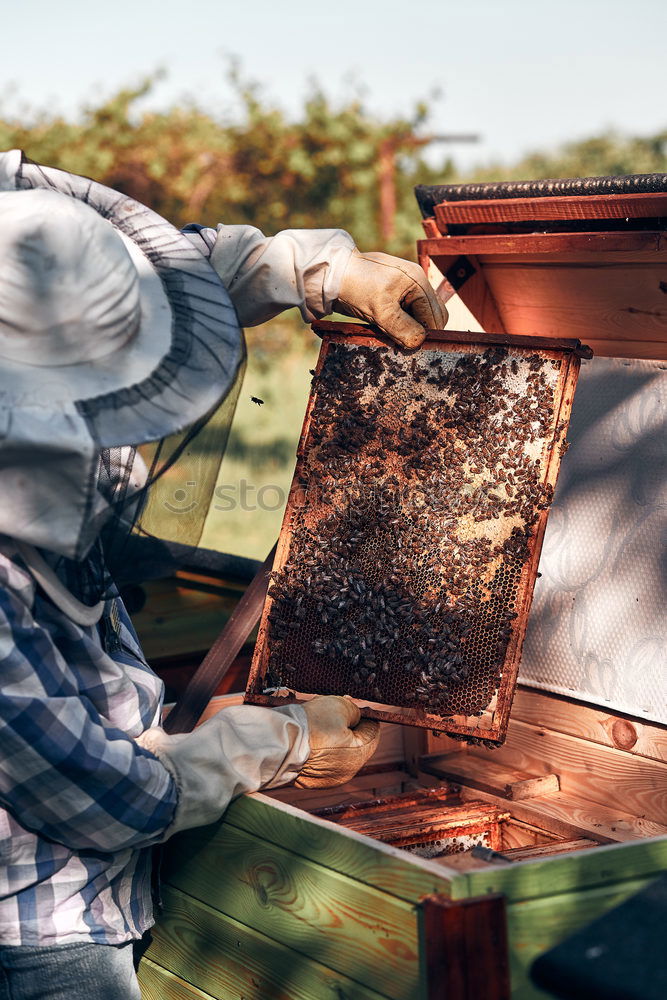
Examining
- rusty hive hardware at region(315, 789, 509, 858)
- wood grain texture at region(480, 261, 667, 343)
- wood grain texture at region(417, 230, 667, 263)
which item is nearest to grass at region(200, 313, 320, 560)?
wood grain texture at region(480, 261, 667, 343)

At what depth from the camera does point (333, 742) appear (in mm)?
2422

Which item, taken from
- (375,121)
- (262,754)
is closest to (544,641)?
(262,754)

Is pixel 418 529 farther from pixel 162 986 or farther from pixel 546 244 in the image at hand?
pixel 162 986

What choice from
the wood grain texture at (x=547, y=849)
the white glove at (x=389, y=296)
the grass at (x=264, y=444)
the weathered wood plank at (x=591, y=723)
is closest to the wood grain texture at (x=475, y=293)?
the white glove at (x=389, y=296)

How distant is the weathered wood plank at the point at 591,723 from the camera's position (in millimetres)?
2990

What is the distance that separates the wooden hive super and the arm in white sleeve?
1.49 feet

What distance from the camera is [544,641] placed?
3.23 meters

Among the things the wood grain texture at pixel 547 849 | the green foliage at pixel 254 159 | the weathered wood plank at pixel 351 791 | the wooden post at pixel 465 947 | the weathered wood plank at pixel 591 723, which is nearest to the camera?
the wooden post at pixel 465 947

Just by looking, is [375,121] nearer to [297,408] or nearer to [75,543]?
[297,408]

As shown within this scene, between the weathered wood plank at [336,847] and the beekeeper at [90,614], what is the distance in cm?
9

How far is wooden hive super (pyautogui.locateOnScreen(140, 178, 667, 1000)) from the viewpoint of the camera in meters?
1.84

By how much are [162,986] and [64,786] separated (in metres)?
0.99

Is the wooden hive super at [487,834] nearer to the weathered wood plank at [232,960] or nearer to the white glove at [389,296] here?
the weathered wood plank at [232,960]

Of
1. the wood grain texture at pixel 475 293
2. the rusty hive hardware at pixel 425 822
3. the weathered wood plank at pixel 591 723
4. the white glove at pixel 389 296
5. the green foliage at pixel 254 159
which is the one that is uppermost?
the green foliage at pixel 254 159
